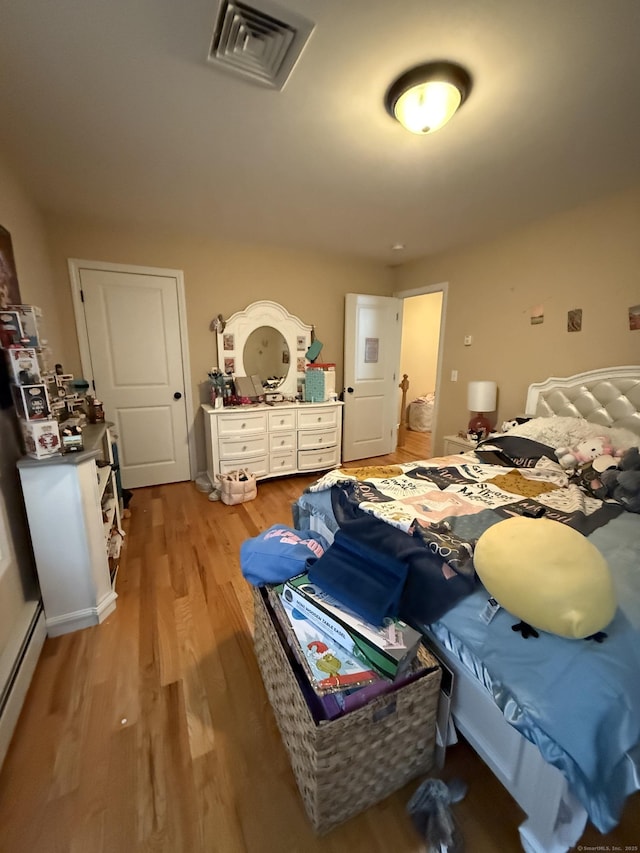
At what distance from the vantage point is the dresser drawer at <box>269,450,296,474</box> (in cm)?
346

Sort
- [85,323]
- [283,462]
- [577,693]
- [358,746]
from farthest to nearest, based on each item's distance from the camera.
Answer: [283,462] < [85,323] < [358,746] < [577,693]

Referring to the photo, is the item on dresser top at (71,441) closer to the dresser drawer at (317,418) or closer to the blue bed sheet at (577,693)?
the blue bed sheet at (577,693)

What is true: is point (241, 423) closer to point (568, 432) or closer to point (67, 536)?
point (67, 536)

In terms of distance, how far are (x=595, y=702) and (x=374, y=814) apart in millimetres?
750

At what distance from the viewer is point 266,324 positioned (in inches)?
140

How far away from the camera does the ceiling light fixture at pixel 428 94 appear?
1.27 meters

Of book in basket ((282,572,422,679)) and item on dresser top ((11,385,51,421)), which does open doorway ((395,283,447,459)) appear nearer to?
book in basket ((282,572,422,679))

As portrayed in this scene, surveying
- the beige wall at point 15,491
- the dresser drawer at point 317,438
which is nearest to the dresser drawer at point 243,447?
the dresser drawer at point 317,438

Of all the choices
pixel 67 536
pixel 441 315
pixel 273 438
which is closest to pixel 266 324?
pixel 273 438

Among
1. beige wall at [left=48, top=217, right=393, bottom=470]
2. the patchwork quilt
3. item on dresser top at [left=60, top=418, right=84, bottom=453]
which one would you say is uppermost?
beige wall at [left=48, top=217, right=393, bottom=470]

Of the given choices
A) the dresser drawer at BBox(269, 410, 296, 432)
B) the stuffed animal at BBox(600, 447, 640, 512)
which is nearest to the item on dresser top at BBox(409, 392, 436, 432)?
the dresser drawer at BBox(269, 410, 296, 432)

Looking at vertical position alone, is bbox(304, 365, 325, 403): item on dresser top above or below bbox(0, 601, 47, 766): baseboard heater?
above

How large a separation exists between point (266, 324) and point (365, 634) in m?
3.15

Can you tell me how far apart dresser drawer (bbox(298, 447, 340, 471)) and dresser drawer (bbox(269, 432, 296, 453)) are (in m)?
0.14
